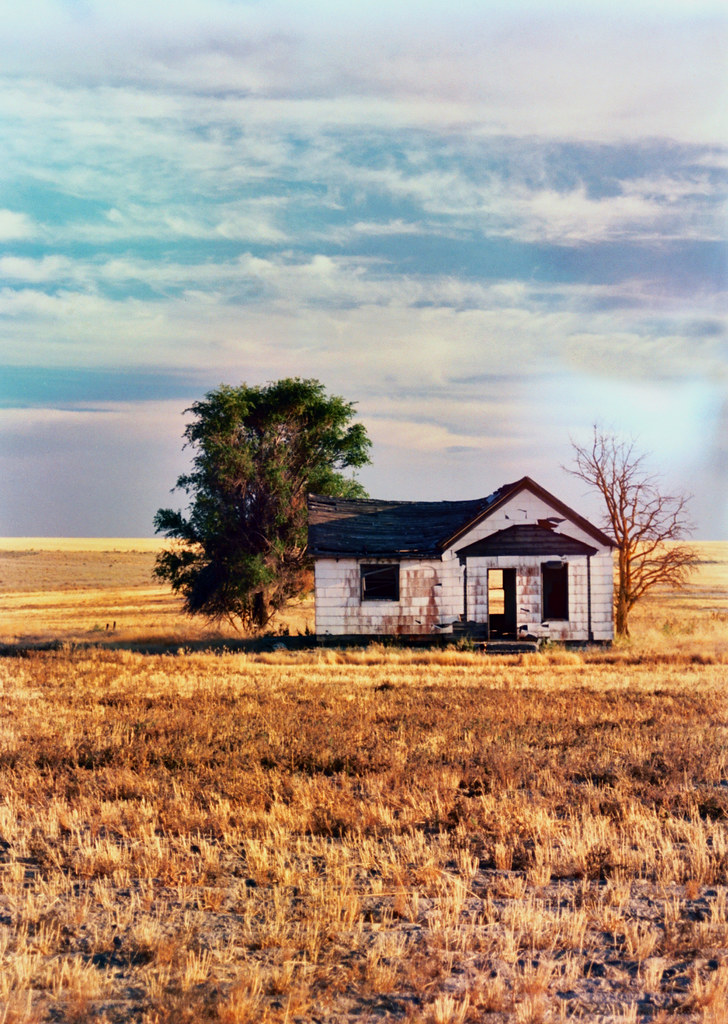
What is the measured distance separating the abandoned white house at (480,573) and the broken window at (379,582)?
2.1 inches

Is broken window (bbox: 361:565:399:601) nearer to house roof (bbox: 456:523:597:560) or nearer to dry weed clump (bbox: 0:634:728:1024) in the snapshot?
house roof (bbox: 456:523:597:560)

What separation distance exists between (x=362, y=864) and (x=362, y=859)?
0.06m

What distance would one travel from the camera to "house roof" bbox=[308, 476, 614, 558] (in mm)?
25562

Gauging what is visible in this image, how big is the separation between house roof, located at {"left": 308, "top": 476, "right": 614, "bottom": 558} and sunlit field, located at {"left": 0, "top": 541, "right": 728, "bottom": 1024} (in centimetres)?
1028

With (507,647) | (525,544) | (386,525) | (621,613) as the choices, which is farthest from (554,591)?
(386,525)

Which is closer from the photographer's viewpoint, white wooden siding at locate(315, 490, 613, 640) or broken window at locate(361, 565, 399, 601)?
white wooden siding at locate(315, 490, 613, 640)

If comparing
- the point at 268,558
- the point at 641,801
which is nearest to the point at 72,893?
the point at 641,801

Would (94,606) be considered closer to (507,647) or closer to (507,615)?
(507,615)

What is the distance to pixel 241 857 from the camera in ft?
23.1

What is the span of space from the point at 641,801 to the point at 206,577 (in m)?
24.1

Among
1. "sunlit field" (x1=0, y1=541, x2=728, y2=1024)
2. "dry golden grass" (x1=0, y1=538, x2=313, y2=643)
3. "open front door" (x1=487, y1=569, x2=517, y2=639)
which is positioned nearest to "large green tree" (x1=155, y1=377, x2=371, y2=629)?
"dry golden grass" (x1=0, y1=538, x2=313, y2=643)

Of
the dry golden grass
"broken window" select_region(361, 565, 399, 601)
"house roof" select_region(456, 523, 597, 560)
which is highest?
"house roof" select_region(456, 523, 597, 560)

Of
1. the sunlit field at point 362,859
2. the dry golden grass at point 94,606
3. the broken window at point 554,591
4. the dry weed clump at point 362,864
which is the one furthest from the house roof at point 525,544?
the dry weed clump at point 362,864

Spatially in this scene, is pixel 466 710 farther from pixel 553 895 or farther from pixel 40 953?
pixel 40 953
